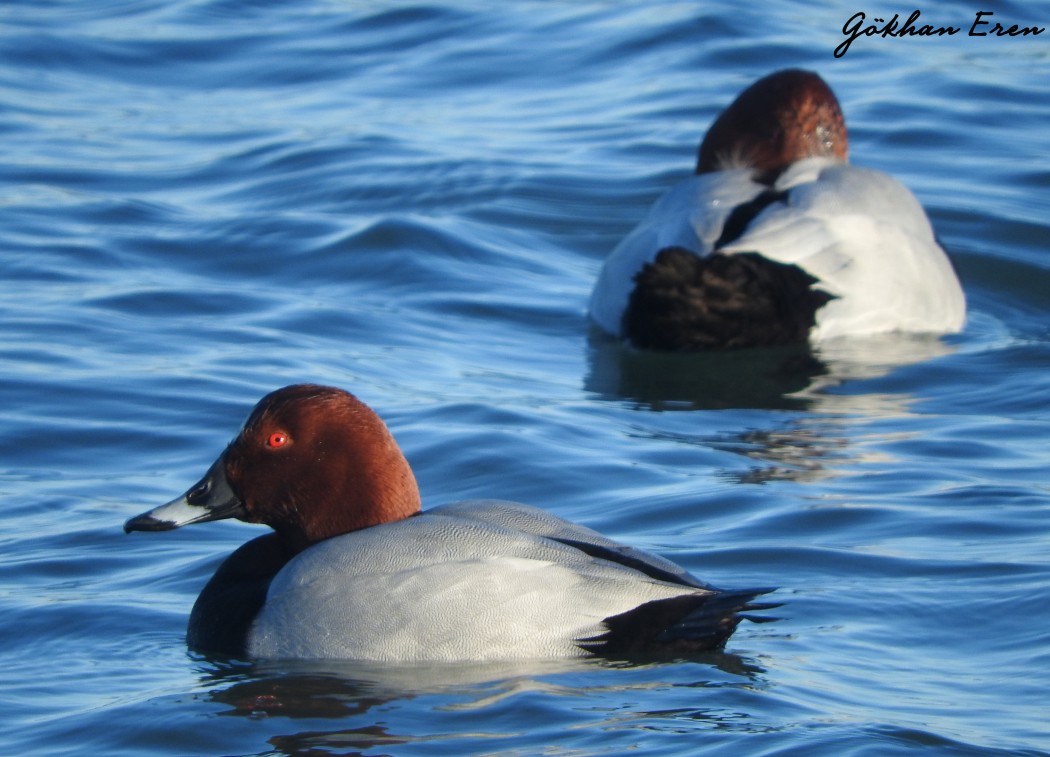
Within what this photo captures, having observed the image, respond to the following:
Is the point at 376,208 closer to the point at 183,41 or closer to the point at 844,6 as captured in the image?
the point at 183,41

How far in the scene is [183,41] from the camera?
1425cm

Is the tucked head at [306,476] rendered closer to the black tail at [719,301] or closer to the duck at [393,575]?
the duck at [393,575]

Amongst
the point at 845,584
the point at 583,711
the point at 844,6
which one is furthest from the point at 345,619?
the point at 844,6

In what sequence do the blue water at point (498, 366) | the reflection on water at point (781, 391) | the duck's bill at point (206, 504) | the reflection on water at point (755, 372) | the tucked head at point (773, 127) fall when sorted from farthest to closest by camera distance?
1. the tucked head at point (773, 127)
2. the reflection on water at point (755, 372)
3. the reflection on water at point (781, 391)
4. the duck's bill at point (206, 504)
5. the blue water at point (498, 366)

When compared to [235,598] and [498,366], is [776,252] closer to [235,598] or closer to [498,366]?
[498,366]

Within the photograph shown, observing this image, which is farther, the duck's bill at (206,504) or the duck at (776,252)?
the duck at (776,252)

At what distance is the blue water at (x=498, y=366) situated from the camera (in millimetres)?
4602

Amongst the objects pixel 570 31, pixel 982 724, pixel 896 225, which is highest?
pixel 570 31

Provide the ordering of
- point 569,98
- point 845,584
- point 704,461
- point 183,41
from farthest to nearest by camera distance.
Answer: point 183,41, point 569,98, point 704,461, point 845,584

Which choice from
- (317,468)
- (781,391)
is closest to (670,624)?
(317,468)

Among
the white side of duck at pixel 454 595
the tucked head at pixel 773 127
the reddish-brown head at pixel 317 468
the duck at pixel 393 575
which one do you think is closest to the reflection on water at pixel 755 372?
the tucked head at pixel 773 127

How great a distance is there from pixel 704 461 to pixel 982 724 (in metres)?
2.62

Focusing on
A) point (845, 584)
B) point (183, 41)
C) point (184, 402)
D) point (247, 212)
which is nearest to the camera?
point (845, 584)

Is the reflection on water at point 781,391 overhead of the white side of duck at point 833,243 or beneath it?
beneath
